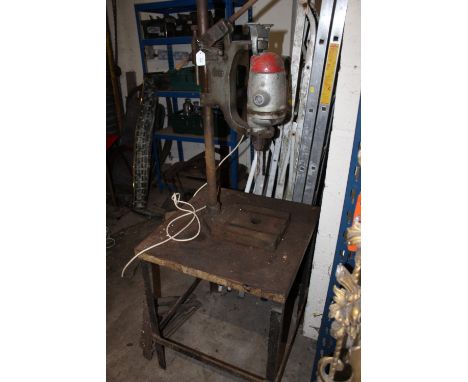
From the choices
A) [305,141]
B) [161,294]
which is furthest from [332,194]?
[161,294]

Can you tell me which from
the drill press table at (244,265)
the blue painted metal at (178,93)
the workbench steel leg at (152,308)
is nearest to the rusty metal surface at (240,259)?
the drill press table at (244,265)

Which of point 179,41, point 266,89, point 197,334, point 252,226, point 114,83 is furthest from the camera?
point 114,83

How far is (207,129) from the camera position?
110 centimetres

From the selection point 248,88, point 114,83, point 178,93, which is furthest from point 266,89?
point 114,83

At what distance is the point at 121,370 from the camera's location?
1.37 m

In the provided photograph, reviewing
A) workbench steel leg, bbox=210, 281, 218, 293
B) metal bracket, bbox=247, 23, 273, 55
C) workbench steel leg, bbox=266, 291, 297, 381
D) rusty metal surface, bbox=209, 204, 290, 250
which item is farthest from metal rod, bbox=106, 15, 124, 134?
workbench steel leg, bbox=266, 291, 297, 381

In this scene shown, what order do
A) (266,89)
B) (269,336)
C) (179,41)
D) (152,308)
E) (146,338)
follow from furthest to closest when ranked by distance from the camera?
(179,41)
(146,338)
(152,308)
(269,336)
(266,89)

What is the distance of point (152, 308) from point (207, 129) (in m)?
0.81

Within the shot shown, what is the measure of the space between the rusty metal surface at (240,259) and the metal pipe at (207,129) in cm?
15

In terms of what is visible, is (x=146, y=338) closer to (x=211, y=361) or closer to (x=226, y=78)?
(x=211, y=361)

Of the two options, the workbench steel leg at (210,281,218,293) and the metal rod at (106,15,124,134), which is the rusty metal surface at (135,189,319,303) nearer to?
the workbench steel leg at (210,281,218,293)

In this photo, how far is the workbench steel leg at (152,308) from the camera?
1.14 meters

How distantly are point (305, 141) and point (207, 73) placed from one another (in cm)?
64
